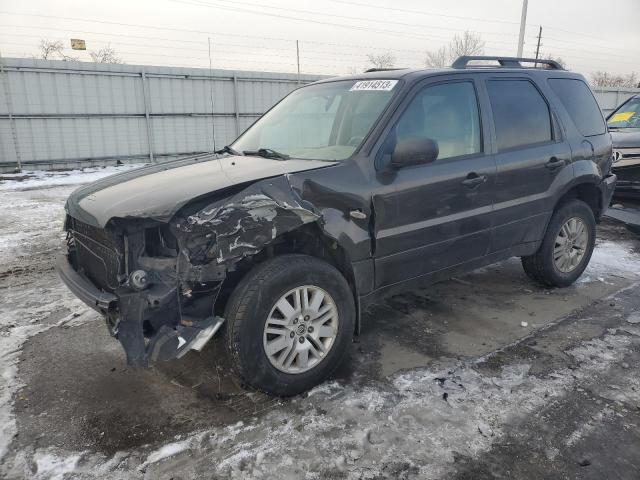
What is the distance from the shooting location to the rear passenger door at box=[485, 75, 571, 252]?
3986 mm

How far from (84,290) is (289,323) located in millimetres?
1224

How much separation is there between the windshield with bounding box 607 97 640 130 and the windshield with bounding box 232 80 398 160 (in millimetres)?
6227

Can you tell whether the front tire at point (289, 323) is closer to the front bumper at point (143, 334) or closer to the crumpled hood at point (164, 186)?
the front bumper at point (143, 334)

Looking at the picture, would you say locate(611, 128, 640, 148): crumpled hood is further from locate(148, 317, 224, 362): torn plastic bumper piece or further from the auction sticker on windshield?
locate(148, 317, 224, 362): torn plastic bumper piece

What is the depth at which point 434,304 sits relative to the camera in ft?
14.9

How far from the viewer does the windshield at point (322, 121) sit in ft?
11.3

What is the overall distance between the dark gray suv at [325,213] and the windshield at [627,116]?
13.9 feet

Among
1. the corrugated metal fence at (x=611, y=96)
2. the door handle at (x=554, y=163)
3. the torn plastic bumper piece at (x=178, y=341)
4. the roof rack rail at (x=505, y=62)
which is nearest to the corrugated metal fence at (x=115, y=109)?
the roof rack rail at (x=505, y=62)

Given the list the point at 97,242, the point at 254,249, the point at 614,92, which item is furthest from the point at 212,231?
the point at 614,92

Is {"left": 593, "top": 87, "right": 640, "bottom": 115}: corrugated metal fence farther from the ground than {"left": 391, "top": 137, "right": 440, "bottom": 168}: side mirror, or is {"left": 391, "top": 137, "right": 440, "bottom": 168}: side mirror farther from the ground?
{"left": 593, "top": 87, "right": 640, "bottom": 115}: corrugated metal fence

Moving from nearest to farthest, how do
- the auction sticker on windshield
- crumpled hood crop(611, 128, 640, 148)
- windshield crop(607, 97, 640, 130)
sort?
the auction sticker on windshield < crumpled hood crop(611, 128, 640, 148) < windshield crop(607, 97, 640, 130)

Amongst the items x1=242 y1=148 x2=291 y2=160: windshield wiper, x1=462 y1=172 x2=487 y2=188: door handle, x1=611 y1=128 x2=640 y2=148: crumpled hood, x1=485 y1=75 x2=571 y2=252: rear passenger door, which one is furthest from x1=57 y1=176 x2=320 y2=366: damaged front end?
x1=611 y1=128 x2=640 y2=148: crumpled hood

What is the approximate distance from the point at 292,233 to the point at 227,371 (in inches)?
42.0

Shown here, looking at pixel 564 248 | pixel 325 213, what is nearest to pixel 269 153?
pixel 325 213
